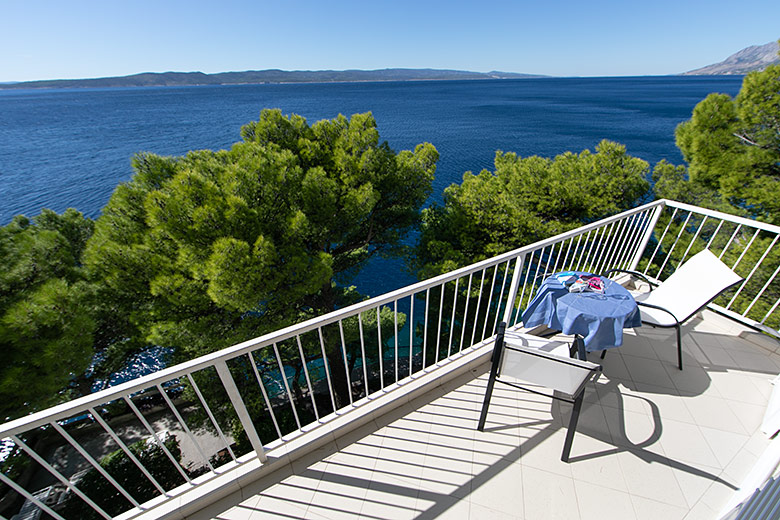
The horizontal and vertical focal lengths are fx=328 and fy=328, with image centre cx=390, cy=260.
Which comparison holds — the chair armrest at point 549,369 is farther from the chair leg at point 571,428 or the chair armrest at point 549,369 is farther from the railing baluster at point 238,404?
the railing baluster at point 238,404

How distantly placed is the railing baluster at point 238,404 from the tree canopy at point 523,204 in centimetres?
495

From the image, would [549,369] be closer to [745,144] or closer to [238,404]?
[238,404]

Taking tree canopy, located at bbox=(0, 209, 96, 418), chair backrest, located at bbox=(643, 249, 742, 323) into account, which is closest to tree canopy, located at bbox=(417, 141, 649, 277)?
chair backrest, located at bbox=(643, 249, 742, 323)

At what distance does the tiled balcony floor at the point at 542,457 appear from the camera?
176 cm

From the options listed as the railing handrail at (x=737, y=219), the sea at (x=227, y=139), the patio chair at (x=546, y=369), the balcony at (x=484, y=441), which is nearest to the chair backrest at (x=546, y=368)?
the patio chair at (x=546, y=369)

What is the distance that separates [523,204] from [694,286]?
5.68 meters

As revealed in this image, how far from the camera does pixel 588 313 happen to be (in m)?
2.13

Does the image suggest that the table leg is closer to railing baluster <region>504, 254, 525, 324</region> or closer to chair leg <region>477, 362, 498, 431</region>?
railing baluster <region>504, 254, 525, 324</region>

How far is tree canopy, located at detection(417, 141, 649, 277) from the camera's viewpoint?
277 inches

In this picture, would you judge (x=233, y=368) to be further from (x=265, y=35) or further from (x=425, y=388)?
(x=265, y=35)

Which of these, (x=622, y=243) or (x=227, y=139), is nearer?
(x=622, y=243)

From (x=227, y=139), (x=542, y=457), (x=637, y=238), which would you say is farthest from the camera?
(x=227, y=139)

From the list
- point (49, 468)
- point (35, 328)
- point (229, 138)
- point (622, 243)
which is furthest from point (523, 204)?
point (229, 138)

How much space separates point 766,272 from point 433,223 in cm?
584
